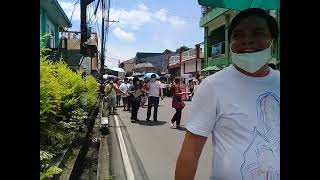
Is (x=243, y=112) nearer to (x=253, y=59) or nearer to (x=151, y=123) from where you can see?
(x=253, y=59)

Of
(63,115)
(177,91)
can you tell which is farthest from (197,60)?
(63,115)

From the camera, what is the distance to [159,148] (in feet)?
33.3

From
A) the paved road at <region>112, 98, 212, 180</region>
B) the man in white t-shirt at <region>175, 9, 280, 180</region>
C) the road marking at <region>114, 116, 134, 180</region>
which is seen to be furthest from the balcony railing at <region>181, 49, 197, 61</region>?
the man in white t-shirt at <region>175, 9, 280, 180</region>

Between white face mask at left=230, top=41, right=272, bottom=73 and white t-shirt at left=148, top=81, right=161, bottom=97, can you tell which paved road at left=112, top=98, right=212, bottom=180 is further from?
white face mask at left=230, top=41, right=272, bottom=73

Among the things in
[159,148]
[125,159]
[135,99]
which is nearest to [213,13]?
[159,148]

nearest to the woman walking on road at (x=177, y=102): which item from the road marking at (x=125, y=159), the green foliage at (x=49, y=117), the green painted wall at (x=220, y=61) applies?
the green painted wall at (x=220, y=61)

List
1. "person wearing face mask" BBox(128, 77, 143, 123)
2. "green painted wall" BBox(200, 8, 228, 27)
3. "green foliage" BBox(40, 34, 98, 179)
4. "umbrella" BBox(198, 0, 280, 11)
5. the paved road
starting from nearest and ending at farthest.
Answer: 1. "umbrella" BBox(198, 0, 280, 11)
2. "green painted wall" BBox(200, 8, 228, 27)
3. "green foliage" BBox(40, 34, 98, 179)
4. the paved road
5. "person wearing face mask" BBox(128, 77, 143, 123)

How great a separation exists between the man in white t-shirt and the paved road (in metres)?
3.21

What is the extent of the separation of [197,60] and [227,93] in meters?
46.0

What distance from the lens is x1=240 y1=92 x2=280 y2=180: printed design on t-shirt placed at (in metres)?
1.91

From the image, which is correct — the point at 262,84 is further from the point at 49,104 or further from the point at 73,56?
the point at 73,56

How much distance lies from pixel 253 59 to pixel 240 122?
0.27m
